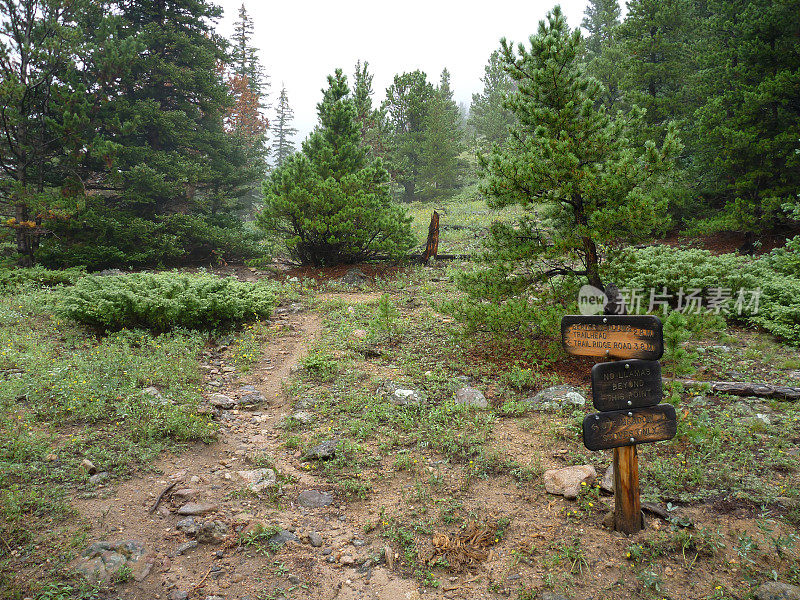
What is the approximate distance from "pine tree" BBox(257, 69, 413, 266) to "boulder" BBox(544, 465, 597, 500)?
1078 centimetres

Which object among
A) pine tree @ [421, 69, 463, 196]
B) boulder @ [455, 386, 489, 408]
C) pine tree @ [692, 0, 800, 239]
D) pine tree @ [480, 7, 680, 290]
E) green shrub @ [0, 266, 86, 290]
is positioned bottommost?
boulder @ [455, 386, 489, 408]

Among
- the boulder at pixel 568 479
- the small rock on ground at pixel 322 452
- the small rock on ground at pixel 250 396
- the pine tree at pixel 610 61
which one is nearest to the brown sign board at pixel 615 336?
the boulder at pixel 568 479

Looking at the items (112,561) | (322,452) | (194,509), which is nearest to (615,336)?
(322,452)

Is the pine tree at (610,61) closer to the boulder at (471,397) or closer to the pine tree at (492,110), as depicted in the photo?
the pine tree at (492,110)

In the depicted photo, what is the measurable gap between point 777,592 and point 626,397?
1.65m

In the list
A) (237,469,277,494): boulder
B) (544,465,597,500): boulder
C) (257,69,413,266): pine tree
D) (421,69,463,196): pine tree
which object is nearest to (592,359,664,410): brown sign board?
(544,465,597,500): boulder

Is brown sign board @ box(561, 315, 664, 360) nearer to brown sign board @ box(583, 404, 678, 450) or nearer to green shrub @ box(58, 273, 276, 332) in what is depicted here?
brown sign board @ box(583, 404, 678, 450)

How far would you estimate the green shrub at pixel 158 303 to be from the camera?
842cm

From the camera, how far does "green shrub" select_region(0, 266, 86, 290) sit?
12195 mm

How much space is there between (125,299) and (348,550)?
716cm

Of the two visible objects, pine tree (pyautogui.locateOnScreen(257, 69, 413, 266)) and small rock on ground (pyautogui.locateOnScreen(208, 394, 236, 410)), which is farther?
pine tree (pyautogui.locateOnScreen(257, 69, 413, 266))

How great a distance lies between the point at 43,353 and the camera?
7086 millimetres

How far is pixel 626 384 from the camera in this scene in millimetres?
3730

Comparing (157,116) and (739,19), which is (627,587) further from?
(157,116)
